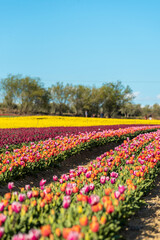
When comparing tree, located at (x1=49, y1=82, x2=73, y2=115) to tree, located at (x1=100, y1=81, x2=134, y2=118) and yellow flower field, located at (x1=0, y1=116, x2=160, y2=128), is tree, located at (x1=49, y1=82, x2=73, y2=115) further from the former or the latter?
yellow flower field, located at (x1=0, y1=116, x2=160, y2=128)

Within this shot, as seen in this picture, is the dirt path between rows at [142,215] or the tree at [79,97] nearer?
the dirt path between rows at [142,215]

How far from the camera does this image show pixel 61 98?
192 ft

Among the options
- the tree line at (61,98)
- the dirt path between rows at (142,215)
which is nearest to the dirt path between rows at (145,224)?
the dirt path between rows at (142,215)

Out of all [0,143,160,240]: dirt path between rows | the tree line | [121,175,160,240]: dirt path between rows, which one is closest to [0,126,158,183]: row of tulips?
[0,143,160,240]: dirt path between rows

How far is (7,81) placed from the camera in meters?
54.1

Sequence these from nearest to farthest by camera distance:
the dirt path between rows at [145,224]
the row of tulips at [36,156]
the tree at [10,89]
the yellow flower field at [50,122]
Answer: the dirt path between rows at [145,224], the row of tulips at [36,156], the yellow flower field at [50,122], the tree at [10,89]

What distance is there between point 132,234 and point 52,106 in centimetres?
5718

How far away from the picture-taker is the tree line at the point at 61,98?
54.2m

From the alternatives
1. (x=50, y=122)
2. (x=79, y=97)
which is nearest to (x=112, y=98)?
(x=79, y=97)

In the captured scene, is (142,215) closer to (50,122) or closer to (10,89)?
(50,122)

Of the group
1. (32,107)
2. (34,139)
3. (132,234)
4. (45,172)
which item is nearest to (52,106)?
(32,107)

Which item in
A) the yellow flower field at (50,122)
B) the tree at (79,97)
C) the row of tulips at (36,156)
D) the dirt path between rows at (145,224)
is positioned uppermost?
the tree at (79,97)

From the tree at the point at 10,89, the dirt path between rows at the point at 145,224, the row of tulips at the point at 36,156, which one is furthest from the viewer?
the tree at the point at 10,89

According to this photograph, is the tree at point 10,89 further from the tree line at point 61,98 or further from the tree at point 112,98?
the tree at point 112,98
